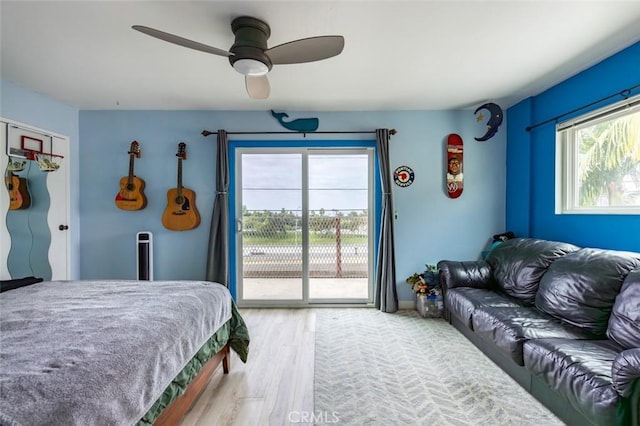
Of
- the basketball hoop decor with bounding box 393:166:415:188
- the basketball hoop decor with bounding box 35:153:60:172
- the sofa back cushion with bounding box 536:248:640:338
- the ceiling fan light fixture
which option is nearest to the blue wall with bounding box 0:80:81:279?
the basketball hoop decor with bounding box 35:153:60:172

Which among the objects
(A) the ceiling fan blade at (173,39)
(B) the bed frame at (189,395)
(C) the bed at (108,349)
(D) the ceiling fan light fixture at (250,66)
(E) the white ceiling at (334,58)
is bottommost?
(B) the bed frame at (189,395)

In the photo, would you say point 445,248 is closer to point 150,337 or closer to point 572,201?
point 572,201

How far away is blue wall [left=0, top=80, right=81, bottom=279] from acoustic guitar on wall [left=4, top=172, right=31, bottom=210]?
530mm

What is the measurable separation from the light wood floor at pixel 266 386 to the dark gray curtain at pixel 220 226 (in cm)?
87

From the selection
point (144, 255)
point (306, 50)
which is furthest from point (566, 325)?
point (144, 255)

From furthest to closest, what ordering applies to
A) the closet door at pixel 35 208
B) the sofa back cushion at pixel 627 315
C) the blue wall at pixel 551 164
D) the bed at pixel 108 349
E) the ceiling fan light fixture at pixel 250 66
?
the closet door at pixel 35 208
the blue wall at pixel 551 164
the ceiling fan light fixture at pixel 250 66
the sofa back cushion at pixel 627 315
the bed at pixel 108 349

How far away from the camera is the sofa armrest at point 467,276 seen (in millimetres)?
3070

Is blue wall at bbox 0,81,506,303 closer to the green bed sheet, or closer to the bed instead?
the bed

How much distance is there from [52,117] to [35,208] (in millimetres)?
1039

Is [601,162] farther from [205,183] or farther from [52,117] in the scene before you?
[52,117]

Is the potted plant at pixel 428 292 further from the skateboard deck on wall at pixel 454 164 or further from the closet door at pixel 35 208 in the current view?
the closet door at pixel 35 208

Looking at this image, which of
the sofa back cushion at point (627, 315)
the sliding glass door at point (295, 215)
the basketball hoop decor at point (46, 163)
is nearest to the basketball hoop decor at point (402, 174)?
the sliding glass door at point (295, 215)

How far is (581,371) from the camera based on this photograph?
4.97ft

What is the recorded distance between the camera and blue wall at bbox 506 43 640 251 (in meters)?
2.32
